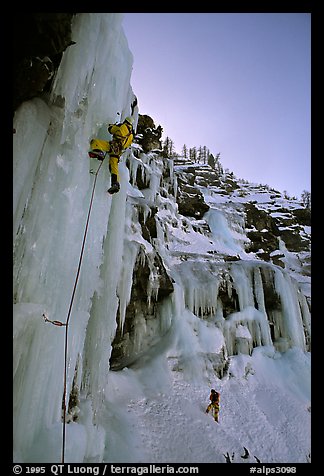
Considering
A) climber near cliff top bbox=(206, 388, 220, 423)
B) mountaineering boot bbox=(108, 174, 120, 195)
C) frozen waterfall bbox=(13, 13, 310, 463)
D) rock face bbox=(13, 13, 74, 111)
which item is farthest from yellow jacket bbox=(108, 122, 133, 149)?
climber near cliff top bbox=(206, 388, 220, 423)

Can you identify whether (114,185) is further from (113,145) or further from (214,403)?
(214,403)

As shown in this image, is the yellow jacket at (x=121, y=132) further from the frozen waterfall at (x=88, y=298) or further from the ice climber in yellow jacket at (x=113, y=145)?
the frozen waterfall at (x=88, y=298)

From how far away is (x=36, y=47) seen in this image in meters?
2.63

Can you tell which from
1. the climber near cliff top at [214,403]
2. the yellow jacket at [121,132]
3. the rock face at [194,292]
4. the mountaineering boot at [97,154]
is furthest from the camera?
the rock face at [194,292]

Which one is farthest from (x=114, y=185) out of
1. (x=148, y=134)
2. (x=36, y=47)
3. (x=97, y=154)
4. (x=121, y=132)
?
(x=148, y=134)

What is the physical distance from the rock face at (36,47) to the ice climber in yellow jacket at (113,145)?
73 centimetres

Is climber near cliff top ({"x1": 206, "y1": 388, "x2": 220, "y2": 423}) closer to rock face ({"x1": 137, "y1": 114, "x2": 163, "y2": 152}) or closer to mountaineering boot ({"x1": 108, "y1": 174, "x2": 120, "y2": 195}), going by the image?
mountaineering boot ({"x1": 108, "y1": 174, "x2": 120, "y2": 195})

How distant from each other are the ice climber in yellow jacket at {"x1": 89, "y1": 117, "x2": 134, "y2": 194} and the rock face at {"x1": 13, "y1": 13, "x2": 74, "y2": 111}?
734 millimetres

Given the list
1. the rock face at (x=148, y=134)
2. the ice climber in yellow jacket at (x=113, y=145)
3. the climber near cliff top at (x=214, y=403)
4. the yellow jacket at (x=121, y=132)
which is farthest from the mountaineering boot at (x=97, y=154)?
the rock face at (x=148, y=134)

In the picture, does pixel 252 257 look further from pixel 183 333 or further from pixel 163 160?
pixel 183 333

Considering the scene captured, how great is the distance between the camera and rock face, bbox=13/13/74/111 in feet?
8.06

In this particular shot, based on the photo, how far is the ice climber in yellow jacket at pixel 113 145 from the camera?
10.5ft

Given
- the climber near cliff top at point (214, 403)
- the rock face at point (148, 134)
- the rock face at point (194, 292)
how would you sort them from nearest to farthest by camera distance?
the climber near cliff top at point (214, 403) < the rock face at point (194, 292) < the rock face at point (148, 134)
